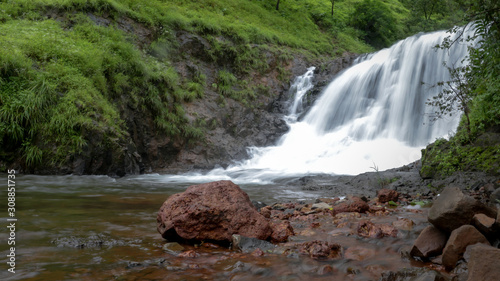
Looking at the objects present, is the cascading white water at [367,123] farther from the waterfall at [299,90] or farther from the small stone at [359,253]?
the small stone at [359,253]

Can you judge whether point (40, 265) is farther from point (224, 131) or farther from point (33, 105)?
point (224, 131)

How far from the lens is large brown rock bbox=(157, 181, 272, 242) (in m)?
3.60

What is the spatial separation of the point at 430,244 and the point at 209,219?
6.85 ft

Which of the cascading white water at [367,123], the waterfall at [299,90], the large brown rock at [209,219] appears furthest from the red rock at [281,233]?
the waterfall at [299,90]

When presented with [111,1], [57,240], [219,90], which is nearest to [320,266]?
[57,240]

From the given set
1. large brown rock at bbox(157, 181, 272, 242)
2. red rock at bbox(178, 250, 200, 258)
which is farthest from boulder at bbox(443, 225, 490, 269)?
red rock at bbox(178, 250, 200, 258)

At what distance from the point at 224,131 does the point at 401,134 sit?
6899 millimetres

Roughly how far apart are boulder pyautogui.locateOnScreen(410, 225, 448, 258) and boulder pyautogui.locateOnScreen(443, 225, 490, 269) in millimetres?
215

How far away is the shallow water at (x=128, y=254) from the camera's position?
2775 millimetres

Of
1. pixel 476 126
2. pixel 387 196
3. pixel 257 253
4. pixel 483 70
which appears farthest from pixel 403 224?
pixel 476 126

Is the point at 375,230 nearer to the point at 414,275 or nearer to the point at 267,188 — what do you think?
the point at 414,275

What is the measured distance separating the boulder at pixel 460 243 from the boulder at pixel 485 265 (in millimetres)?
619

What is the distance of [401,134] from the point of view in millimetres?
13242

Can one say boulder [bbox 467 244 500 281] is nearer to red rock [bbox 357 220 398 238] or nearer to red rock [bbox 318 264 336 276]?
red rock [bbox 318 264 336 276]
